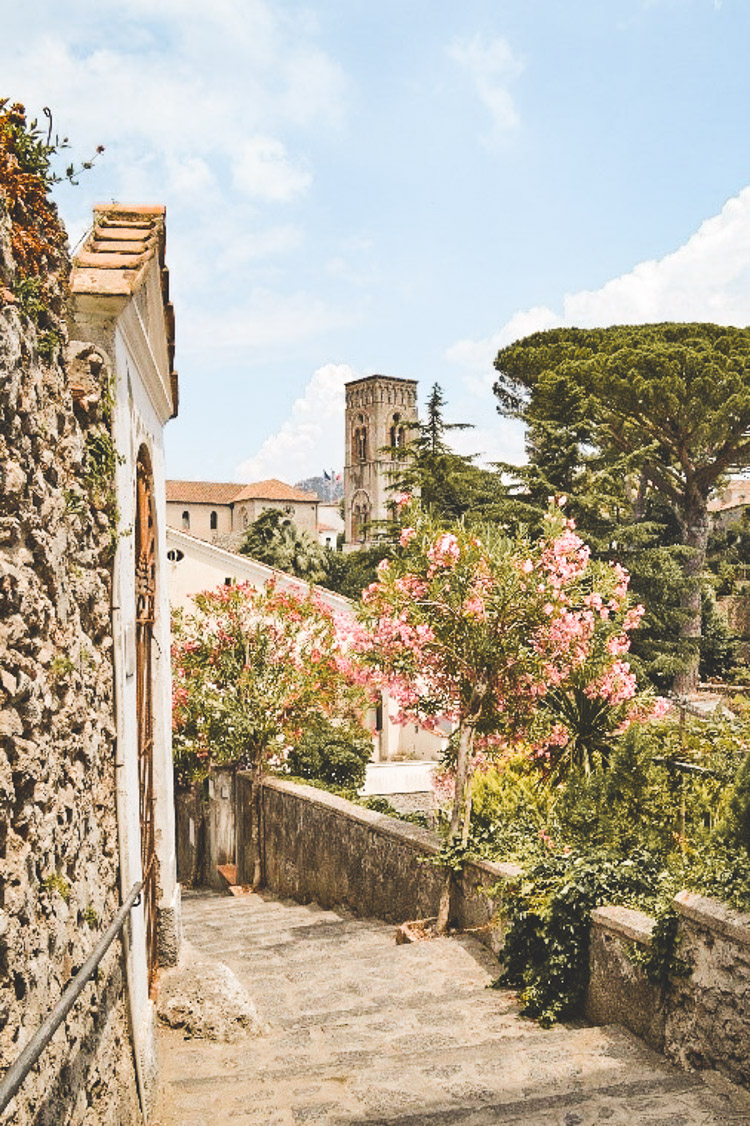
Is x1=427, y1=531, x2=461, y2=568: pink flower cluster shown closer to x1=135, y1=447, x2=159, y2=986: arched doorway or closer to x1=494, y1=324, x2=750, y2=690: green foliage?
x1=135, y1=447, x2=159, y2=986: arched doorway

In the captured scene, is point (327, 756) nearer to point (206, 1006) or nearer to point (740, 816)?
point (206, 1006)

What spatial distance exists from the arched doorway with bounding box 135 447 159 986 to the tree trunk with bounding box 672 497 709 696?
22930 millimetres

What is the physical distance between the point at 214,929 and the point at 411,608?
4.04 meters

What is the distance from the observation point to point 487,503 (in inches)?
982

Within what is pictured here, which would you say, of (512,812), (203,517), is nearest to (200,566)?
(512,812)

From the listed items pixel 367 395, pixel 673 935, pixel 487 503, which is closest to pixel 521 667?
pixel 673 935

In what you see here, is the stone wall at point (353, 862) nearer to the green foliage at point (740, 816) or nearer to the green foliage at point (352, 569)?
the green foliage at point (740, 816)

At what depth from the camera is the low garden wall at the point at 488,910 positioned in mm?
4359

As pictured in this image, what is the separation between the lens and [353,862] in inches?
357

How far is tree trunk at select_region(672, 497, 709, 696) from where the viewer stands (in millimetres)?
27211

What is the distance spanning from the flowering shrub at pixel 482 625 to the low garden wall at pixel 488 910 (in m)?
0.81

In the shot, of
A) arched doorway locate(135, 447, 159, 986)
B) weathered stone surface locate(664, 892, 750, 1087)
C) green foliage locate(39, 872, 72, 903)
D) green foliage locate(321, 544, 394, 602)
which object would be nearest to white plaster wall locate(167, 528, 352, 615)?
green foliage locate(321, 544, 394, 602)

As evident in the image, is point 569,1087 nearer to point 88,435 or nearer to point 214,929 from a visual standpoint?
point 88,435

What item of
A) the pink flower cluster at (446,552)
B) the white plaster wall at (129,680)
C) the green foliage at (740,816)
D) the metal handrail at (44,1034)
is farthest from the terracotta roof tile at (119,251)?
the green foliage at (740,816)
